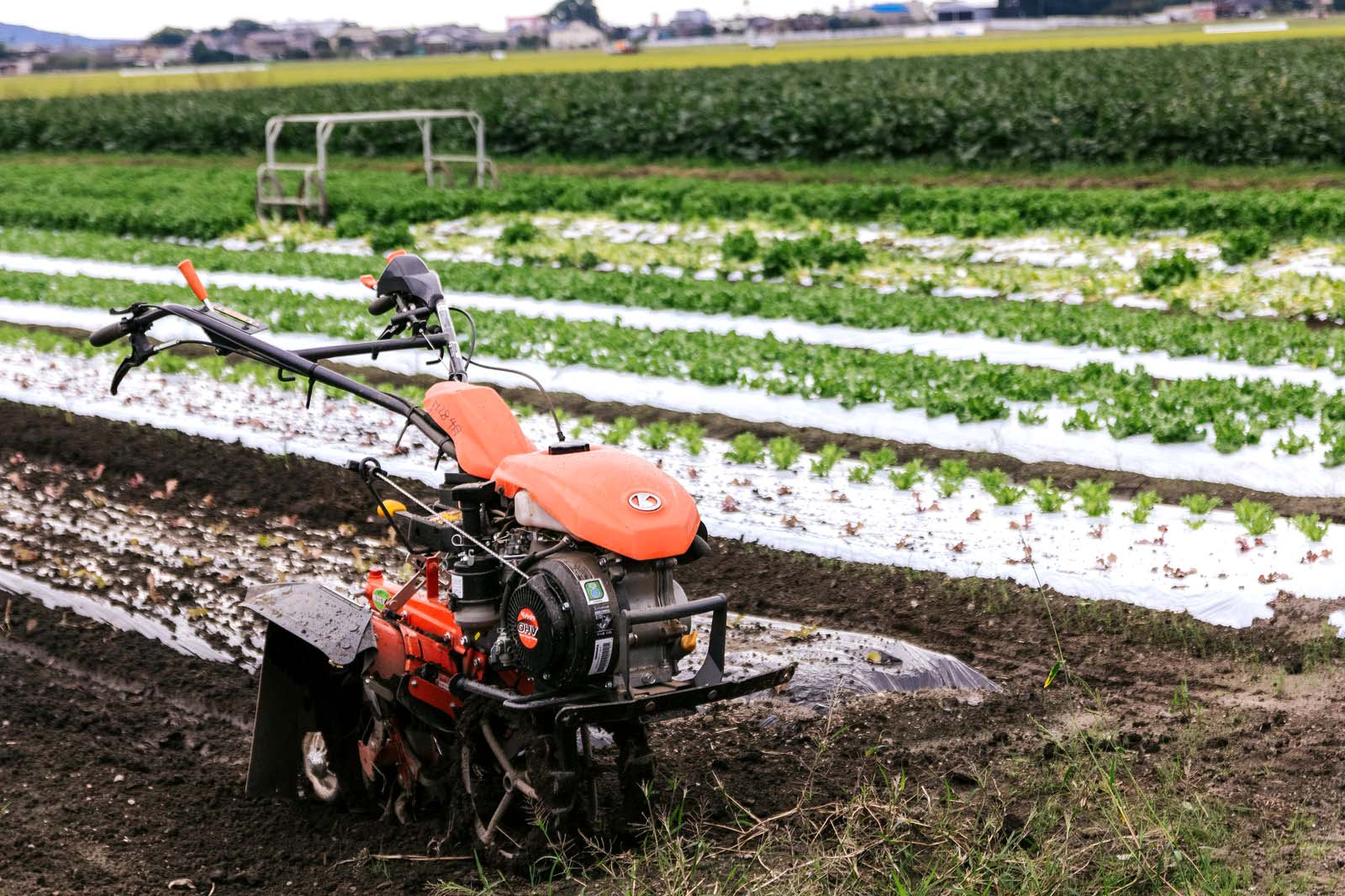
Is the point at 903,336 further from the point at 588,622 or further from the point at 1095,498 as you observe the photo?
the point at 588,622

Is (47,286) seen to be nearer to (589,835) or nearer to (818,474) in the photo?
(818,474)

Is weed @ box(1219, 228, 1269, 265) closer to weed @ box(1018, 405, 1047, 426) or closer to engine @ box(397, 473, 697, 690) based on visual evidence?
weed @ box(1018, 405, 1047, 426)

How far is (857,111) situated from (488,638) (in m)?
23.7

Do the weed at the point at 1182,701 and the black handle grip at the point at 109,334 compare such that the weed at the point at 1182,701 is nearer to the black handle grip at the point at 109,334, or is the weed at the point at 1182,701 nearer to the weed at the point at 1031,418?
the weed at the point at 1031,418

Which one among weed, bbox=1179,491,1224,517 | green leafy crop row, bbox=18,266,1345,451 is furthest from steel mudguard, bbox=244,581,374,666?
green leafy crop row, bbox=18,266,1345,451

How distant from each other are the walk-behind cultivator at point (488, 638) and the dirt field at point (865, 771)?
181 mm

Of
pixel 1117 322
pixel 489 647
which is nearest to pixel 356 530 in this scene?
pixel 489 647

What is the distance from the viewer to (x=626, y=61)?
5394cm

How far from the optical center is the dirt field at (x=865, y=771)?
3.75 meters

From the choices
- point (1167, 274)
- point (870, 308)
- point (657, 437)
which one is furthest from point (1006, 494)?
point (1167, 274)

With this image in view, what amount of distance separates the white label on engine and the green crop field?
43.3 meters

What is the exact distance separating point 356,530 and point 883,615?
290cm

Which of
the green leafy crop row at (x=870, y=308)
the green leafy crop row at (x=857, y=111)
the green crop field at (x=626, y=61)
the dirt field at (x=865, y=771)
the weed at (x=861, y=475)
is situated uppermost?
the green crop field at (x=626, y=61)

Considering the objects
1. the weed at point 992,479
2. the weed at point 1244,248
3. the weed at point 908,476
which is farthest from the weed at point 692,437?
the weed at point 1244,248
